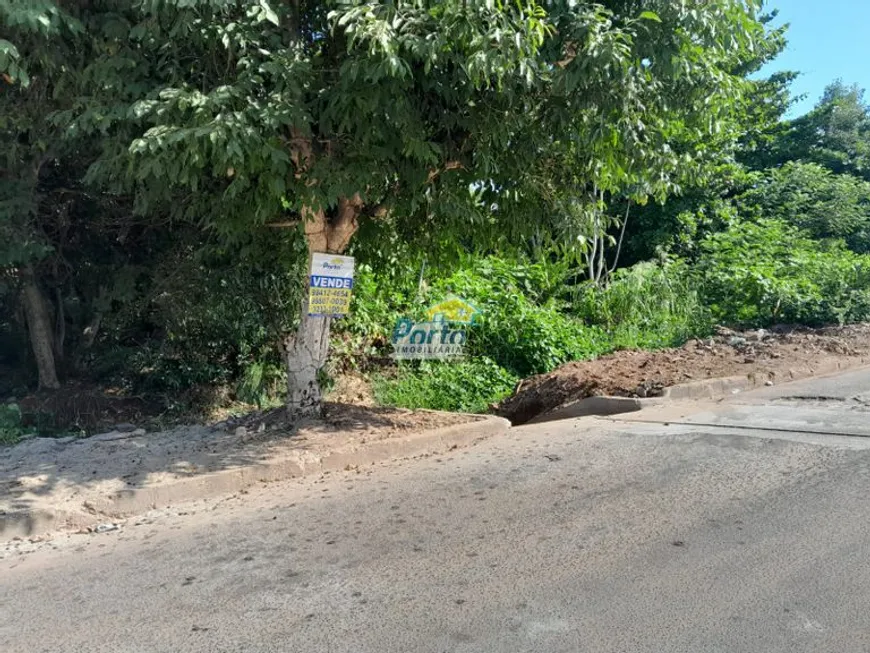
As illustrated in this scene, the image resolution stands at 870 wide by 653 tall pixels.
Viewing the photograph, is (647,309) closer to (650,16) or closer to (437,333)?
(437,333)

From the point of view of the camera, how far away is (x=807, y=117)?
26484 millimetres

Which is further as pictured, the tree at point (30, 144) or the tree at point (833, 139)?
the tree at point (833, 139)

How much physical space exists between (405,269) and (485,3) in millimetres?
4553

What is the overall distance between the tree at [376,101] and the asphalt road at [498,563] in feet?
8.74

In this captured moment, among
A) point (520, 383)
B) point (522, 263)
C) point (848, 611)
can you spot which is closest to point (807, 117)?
point (522, 263)

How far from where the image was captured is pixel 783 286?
1525 cm

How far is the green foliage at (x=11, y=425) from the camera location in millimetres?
7969

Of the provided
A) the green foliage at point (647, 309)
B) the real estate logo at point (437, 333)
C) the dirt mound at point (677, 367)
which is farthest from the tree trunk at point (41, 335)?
the green foliage at point (647, 309)

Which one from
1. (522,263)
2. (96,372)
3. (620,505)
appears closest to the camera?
(620,505)

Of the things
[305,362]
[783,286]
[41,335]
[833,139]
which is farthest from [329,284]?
[833,139]

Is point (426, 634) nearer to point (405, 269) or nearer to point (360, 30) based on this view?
point (360, 30)

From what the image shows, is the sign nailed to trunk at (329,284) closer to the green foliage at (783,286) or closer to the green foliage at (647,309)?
the green foliage at (647,309)

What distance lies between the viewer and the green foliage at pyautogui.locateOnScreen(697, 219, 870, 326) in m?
15.0

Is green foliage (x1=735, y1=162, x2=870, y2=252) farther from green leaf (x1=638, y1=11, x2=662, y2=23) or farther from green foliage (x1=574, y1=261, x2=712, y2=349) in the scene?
green leaf (x1=638, y1=11, x2=662, y2=23)
